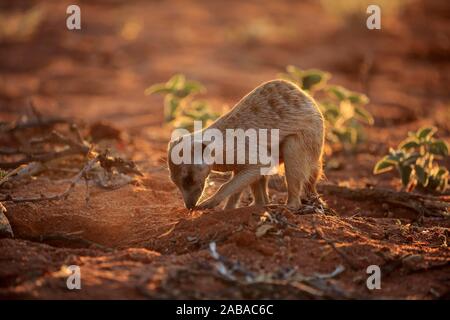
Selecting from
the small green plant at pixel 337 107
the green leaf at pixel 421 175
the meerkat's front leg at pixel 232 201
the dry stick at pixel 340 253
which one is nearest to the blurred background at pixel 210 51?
the small green plant at pixel 337 107

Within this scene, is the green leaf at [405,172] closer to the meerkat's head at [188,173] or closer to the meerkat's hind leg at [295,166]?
the meerkat's hind leg at [295,166]

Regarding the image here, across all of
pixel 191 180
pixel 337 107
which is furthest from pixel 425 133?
pixel 191 180

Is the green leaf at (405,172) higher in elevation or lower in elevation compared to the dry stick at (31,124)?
lower

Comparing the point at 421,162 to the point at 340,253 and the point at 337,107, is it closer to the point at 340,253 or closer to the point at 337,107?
the point at 337,107

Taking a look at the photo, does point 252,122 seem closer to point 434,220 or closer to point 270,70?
point 434,220

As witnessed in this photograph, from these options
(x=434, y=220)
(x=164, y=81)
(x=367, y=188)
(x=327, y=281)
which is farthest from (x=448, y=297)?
(x=164, y=81)

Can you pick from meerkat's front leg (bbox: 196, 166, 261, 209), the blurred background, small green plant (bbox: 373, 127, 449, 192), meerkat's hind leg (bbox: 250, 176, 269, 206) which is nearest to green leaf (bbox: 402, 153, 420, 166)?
small green plant (bbox: 373, 127, 449, 192)

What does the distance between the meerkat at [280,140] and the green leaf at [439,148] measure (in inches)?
67.0

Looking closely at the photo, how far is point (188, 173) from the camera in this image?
18.5ft

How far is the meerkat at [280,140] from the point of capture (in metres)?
5.80

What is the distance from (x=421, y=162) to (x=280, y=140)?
2.04 m

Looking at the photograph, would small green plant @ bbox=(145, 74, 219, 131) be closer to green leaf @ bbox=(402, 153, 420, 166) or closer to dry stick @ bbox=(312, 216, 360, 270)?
green leaf @ bbox=(402, 153, 420, 166)

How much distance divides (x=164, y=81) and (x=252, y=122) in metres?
8.88

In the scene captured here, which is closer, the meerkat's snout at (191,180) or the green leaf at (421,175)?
the meerkat's snout at (191,180)
